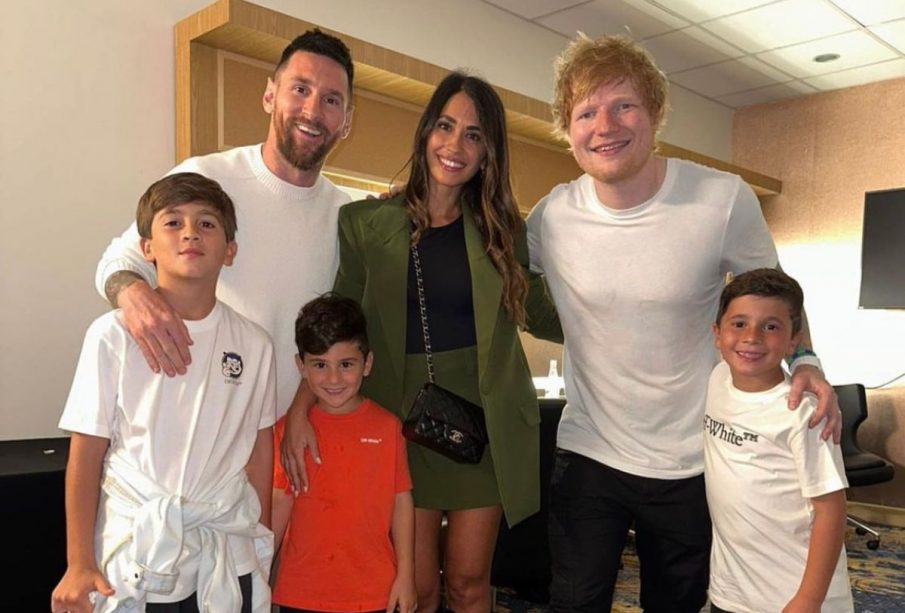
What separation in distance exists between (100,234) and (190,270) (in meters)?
1.81

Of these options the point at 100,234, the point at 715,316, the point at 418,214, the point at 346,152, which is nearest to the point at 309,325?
the point at 418,214

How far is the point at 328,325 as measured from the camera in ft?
5.73

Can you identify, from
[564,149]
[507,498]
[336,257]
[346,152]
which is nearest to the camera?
[507,498]

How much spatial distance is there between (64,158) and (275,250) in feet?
5.17

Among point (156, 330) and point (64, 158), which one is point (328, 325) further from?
point (64, 158)

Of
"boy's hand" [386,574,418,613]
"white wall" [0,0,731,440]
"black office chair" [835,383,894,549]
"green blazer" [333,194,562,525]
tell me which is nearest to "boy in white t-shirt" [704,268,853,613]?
"green blazer" [333,194,562,525]

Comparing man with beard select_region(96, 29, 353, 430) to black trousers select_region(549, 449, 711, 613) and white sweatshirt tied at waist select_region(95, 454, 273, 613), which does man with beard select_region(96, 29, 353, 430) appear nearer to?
white sweatshirt tied at waist select_region(95, 454, 273, 613)

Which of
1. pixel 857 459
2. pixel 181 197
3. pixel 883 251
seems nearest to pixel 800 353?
pixel 181 197

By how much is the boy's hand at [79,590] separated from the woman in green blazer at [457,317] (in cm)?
75

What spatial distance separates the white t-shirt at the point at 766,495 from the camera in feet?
5.03

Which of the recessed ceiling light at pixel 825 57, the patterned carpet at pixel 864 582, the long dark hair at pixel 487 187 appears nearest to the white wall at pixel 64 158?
the long dark hair at pixel 487 187

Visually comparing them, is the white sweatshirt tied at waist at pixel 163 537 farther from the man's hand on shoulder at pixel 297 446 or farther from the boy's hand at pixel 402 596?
the boy's hand at pixel 402 596

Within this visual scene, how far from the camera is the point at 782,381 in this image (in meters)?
1.67

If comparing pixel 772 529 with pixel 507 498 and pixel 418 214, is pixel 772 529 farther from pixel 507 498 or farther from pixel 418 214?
pixel 418 214
